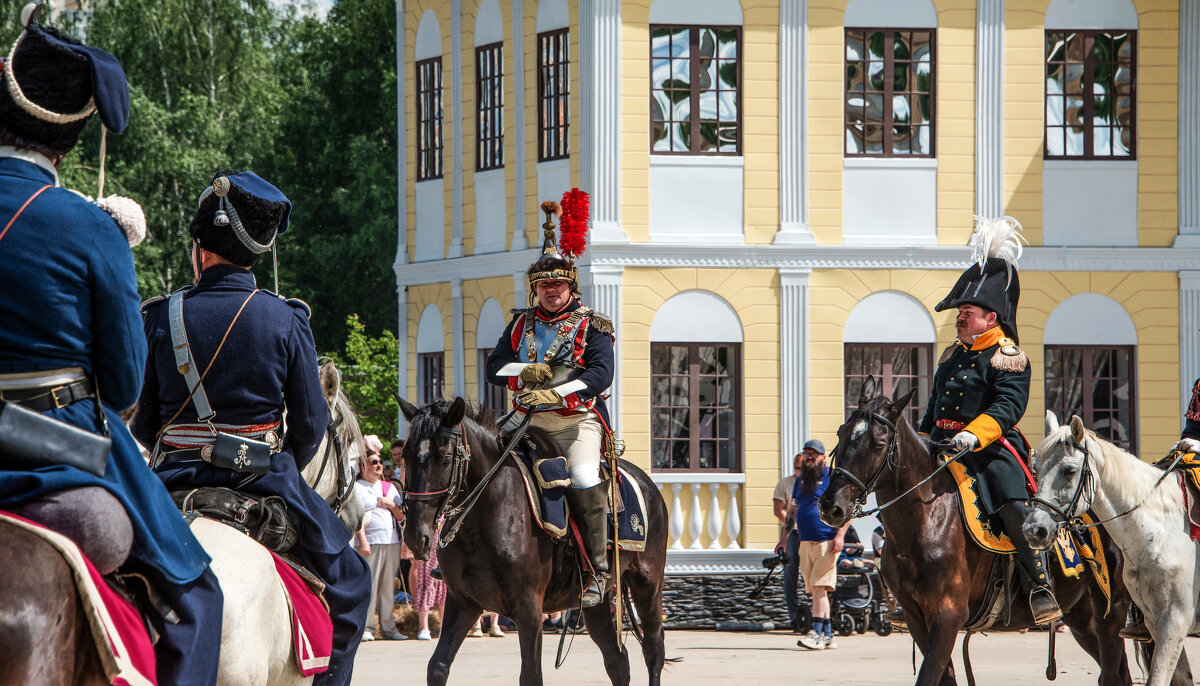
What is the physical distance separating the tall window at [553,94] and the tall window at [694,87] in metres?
1.15

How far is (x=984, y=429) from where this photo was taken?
9.85 meters

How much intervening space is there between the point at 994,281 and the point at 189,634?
22.6 ft

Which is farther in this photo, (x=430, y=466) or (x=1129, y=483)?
(x=1129, y=483)

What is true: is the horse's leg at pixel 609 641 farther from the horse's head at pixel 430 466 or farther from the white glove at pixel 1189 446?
the white glove at pixel 1189 446

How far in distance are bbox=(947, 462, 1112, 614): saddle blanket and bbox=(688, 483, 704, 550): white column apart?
886 centimetres

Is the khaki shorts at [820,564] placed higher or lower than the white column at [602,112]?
lower

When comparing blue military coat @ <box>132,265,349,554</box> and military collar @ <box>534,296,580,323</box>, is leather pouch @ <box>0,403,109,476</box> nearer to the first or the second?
blue military coat @ <box>132,265,349,554</box>

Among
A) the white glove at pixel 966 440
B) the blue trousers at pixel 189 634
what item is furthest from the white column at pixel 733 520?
the blue trousers at pixel 189 634

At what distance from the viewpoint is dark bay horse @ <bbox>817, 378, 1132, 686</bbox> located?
9609 mm

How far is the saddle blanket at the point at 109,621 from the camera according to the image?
13.3ft

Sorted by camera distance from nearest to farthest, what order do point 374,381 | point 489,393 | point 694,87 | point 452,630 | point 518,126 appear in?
point 452,630 → point 694,87 → point 518,126 → point 489,393 → point 374,381

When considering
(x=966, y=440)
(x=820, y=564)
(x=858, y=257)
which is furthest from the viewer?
(x=858, y=257)

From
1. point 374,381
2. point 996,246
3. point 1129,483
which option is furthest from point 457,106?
point 1129,483

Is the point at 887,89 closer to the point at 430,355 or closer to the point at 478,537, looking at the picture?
the point at 430,355
